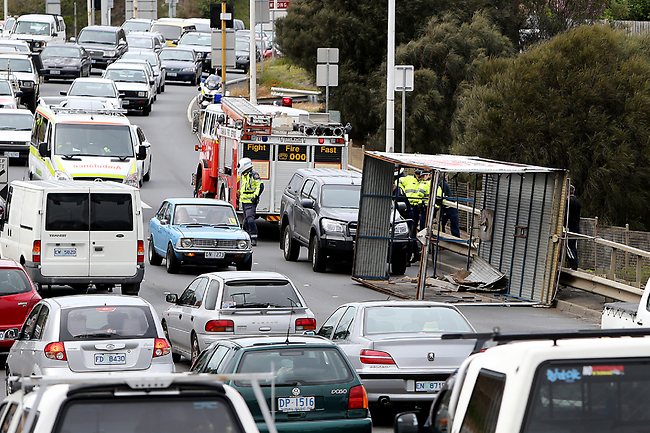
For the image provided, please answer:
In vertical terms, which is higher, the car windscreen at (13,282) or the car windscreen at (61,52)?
the car windscreen at (61,52)

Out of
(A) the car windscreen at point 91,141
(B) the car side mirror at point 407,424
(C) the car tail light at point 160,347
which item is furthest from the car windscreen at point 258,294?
(A) the car windscreen at point 91,141

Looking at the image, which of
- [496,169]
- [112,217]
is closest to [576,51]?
[496,169]

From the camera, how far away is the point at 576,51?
3956 cm

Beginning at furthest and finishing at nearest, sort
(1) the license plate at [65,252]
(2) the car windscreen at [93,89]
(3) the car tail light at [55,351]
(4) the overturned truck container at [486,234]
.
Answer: (2) the car windscreen at [93,89] → (4) the overturned truck container at [486,234] → (1) the license plate at [65,252] → (3) the car tail light at [55,351]

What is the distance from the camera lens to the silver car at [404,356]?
15.4m

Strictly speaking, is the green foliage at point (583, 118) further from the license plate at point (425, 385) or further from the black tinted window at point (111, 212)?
the license plate at point (425, 385)

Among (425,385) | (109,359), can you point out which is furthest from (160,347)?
(425,385)

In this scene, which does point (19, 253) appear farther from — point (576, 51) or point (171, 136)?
point (171, 136)

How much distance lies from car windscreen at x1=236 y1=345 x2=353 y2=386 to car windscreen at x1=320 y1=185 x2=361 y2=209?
16.3 metres

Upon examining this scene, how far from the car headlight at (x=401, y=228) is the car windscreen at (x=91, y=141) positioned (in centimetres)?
819

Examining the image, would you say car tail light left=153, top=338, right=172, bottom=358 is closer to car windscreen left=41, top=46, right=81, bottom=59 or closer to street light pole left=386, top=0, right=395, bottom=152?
street light pole left=386, top=0, right=395, bottom=152

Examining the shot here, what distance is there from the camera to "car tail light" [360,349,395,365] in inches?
611

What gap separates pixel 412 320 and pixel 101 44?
198ft

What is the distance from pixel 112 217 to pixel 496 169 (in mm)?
6539
